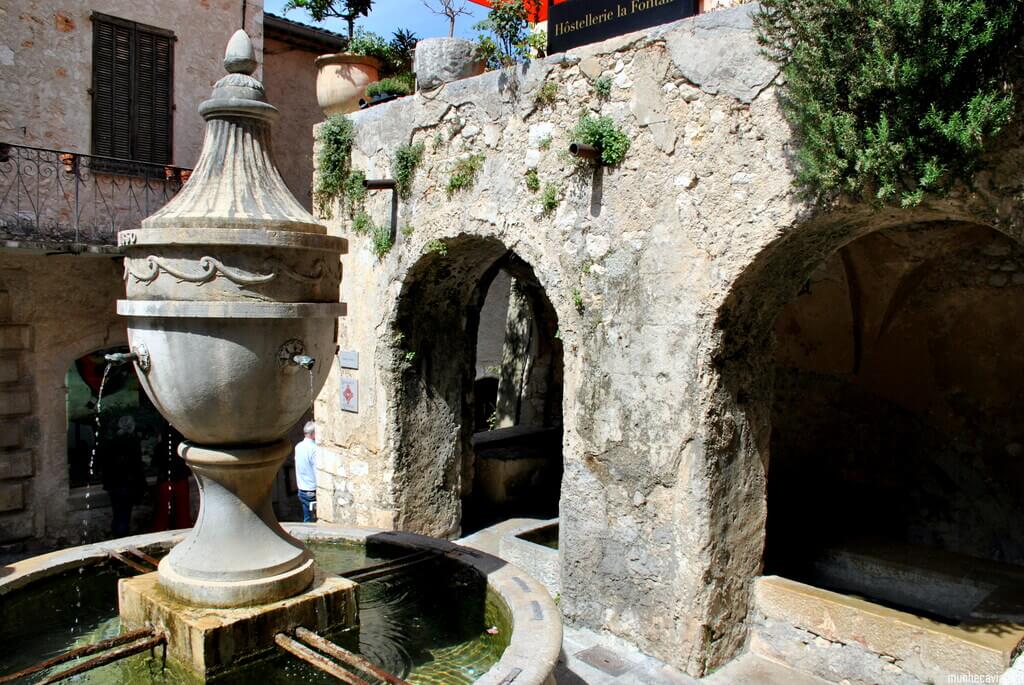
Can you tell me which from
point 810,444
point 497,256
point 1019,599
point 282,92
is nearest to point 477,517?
point 497,256

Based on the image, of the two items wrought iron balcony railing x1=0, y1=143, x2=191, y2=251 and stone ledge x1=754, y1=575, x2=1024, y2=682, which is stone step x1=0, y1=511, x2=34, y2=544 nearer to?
wrought iron balcony railing x1=0, y1=143, x2=191, y2=251

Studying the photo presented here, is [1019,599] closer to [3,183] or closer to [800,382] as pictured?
[800,382]

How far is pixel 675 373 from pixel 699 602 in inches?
50.2

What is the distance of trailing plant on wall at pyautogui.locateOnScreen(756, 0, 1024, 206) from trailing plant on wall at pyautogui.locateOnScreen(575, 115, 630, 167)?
104cm

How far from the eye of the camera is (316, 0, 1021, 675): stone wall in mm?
4273

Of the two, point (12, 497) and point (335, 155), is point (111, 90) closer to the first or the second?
point (335, 155)

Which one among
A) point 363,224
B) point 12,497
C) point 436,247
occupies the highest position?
point 363,224

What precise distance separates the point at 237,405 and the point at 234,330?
30cm

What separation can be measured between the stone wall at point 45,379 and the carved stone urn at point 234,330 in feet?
18.8

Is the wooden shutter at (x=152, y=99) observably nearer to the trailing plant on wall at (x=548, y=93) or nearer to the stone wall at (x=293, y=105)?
the stone wall at (x=293, y=105)

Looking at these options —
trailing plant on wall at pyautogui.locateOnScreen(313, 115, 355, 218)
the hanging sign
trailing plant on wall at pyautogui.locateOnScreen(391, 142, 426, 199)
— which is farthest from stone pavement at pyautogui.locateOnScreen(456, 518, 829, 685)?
trailing plant on wall at pyautogui.locateOnScreen(313, 115, 355, 218)

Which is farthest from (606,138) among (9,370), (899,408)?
(9,370)

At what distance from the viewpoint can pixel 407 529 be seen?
266 inches

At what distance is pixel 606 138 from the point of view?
4.88m
